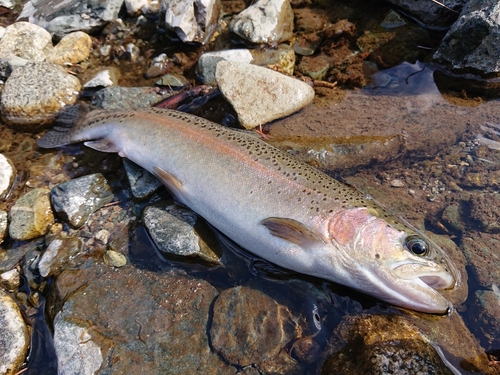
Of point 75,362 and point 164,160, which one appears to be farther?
point 164,160

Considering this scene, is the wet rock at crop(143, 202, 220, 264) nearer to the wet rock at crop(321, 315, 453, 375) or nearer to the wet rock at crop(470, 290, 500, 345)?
the wet rock at crop(321, 315, 453, 375)

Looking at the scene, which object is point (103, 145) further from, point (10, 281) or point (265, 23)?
point (265, 23)

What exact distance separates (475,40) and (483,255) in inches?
131

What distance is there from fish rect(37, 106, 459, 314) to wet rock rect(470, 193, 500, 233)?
764 mm

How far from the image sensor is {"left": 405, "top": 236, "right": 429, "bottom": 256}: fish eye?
325 cm

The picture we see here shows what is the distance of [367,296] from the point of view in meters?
3.54

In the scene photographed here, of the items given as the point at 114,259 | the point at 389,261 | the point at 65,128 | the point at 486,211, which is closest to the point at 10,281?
the point at 114,259

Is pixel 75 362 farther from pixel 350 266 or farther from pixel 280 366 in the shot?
pixel 350 266

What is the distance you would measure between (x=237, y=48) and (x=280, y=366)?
5.15 metres

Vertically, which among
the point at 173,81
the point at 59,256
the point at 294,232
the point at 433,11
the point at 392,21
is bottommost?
the point at 59,256

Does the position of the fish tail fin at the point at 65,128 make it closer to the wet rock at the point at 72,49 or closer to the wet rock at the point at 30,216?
the wet rock at the point at 30,216

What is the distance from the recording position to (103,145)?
4.79 metres

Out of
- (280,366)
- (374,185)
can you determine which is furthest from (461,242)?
(280,366)

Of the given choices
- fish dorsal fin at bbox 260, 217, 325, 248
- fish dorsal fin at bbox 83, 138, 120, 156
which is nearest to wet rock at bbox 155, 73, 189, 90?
fish dorsal fin at bbox 83, 138, 120, 156
